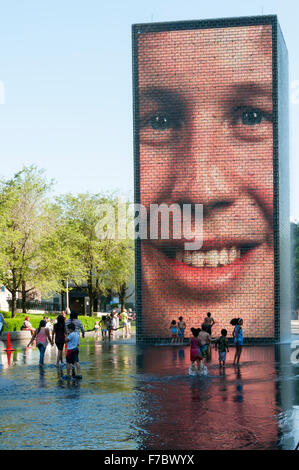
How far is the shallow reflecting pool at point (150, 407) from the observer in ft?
35.1

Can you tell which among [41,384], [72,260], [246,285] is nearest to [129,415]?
[41,384]

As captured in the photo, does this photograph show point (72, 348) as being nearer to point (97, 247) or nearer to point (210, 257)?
point (210, 257)

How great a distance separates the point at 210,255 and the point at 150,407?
859 inches

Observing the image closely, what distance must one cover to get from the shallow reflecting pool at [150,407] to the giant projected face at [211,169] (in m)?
11.3

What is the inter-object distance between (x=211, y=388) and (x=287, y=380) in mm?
2712

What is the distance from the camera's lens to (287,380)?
18.8 meters

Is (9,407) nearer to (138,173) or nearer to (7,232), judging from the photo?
(138,173)

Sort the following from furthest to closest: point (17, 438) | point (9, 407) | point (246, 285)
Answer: point (246, 285) → point (9, 407) → point (17, 438)

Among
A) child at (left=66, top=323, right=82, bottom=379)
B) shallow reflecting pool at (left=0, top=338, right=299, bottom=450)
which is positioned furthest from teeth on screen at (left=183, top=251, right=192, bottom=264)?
child at (left=66, top=323, right=82, bottom=379)

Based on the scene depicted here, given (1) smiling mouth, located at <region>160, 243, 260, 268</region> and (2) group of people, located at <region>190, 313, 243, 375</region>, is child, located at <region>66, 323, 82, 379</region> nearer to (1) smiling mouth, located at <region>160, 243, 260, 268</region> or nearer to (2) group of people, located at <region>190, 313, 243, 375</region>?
(2) group of people, located at <region>190, 313, 243, 375</region>

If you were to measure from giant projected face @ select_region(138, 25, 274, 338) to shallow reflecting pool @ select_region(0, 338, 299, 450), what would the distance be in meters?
11.3
